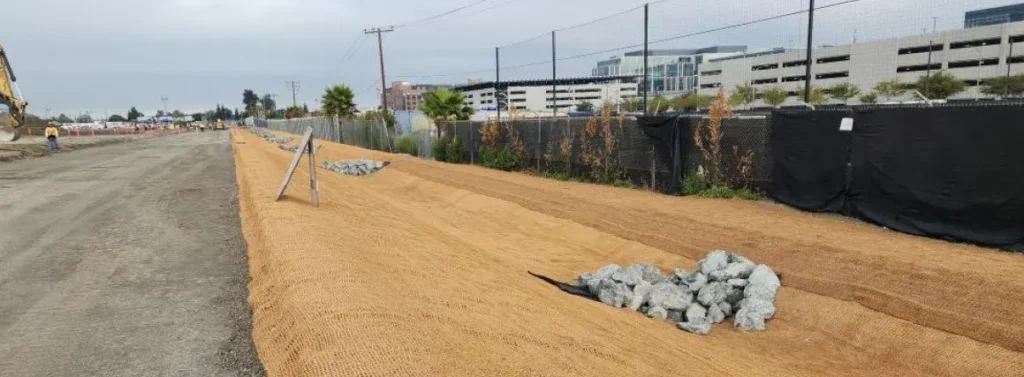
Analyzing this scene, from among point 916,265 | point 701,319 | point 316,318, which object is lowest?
point 701,319

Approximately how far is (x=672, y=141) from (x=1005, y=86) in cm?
6382

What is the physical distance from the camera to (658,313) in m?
7.20

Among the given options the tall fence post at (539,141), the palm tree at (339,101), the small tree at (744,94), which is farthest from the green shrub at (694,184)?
the small tree at (744,94)

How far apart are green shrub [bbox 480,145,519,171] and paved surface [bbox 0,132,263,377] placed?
1011cm

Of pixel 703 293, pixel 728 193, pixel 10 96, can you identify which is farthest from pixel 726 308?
pixel 10 96

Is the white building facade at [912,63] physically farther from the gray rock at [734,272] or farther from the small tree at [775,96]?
the gray rock at [734,272]

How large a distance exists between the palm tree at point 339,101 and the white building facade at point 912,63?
35.2 meters

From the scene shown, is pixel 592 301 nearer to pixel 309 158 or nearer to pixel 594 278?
pixel 594 278

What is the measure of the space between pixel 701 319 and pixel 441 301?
3.40m

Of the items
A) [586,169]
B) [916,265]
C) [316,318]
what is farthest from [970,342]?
[586,169]

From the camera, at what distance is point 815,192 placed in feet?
35.3

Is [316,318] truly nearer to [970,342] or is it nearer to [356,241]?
[356,241]

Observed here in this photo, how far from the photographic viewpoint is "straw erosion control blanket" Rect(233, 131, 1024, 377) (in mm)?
4164

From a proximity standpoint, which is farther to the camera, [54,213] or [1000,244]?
[54,213]
